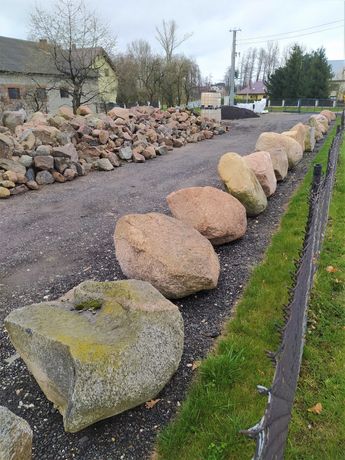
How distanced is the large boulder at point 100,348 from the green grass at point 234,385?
30cm

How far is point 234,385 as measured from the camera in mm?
2797

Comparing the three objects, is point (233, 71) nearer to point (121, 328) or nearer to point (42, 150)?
point (42, 150)

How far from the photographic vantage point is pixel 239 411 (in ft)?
8.41

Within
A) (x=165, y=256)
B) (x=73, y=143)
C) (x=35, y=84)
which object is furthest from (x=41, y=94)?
(x=165, y=256)

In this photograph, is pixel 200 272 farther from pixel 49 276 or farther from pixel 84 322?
pixel 49 276

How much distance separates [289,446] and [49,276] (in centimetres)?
322

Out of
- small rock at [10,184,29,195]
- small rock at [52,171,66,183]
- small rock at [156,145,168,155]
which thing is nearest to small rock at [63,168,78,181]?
small rock at [52,171,66,183]

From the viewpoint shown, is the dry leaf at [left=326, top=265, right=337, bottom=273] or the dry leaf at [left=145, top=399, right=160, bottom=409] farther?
the dry leaf at [left=326, top=265, right=337, bottom=273]

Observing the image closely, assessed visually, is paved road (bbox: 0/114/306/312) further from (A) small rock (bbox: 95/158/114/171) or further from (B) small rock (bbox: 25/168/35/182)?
(B) small rock (bbox: 25/168/35/182)

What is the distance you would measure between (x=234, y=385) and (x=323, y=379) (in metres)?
0.73

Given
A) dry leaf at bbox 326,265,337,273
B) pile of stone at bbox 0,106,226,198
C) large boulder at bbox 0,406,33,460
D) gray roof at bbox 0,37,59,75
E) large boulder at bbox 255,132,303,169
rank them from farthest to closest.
Answer: gray roof at bbox 0,37,59,75
large boulder at bbox 255,132,303,169
pile of stone at bbox 0,106,226,198
dry leaf at bbox 326,265,337,273
large boulder at bbox 0,406,33,460

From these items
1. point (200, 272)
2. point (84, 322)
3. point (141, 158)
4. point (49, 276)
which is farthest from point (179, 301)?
point (141, 158)

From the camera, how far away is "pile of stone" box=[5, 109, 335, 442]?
2213 millimetres

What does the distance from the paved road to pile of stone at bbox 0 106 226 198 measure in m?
0.41
